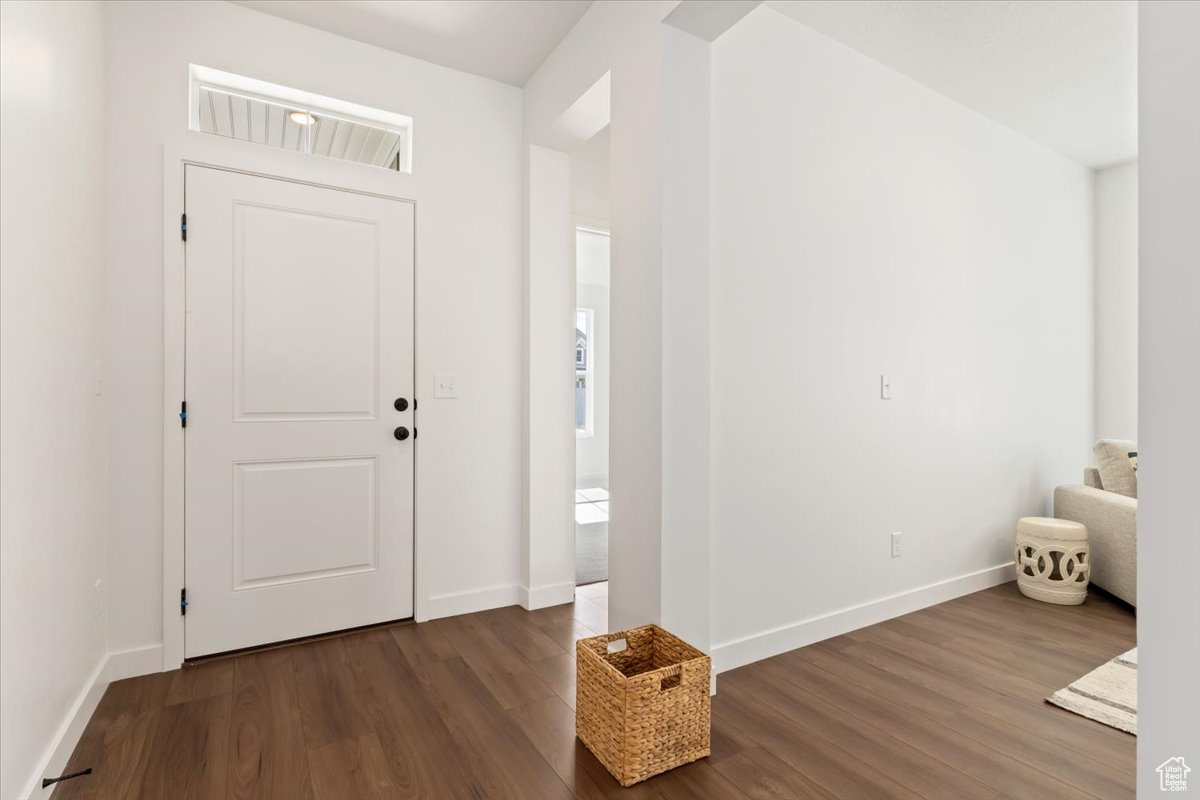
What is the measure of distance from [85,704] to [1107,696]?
352 centimetres

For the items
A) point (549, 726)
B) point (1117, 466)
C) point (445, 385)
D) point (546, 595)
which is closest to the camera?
point (549, 726)

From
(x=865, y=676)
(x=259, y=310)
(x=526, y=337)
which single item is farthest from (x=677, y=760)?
(x=259, y=310)

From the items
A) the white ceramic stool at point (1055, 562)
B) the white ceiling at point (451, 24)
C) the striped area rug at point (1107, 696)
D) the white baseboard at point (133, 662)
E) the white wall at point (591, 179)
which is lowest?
the striped area rug at point (1107, 696)

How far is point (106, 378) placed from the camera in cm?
217

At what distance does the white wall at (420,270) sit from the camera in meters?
2.23

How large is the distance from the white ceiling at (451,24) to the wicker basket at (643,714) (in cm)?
254

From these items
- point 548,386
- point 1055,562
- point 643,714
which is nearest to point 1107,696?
point 1055,562

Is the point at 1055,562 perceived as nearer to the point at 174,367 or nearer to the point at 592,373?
the point at 174,367

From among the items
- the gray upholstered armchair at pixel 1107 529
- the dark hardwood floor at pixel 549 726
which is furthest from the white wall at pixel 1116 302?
the dark hardwood floor at pixel 549 726

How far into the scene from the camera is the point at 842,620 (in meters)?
2.66

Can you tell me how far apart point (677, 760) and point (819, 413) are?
1546mm

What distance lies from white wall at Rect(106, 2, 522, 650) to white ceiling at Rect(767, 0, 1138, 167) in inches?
62.9

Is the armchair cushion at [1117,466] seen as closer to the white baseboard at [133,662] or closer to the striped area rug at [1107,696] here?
the striped area rug at [1107,696]
